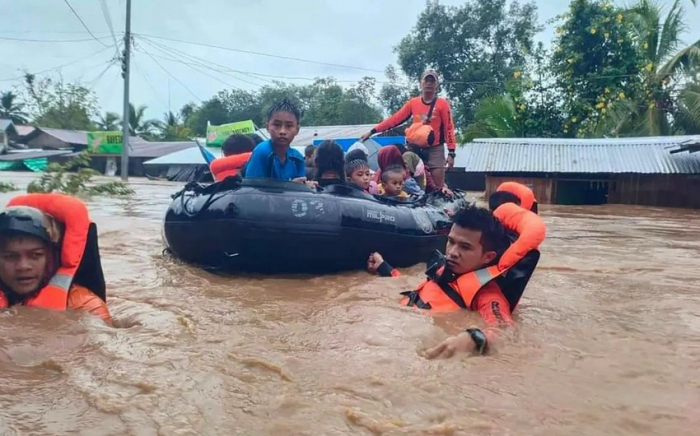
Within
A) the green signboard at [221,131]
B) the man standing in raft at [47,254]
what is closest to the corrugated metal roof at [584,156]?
the green signboard at [221,131]

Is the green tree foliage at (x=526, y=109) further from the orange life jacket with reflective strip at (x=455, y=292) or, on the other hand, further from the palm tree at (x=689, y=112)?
the orange life jacket with reflective strip at (x=455, y=292)

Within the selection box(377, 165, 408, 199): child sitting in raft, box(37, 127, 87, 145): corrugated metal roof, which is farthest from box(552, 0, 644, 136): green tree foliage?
box(37, 127, 87, 145): corrugated metal roof

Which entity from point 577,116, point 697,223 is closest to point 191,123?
point 577,116

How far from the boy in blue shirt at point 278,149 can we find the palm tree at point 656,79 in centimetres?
1710

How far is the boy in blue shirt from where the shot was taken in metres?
5.04

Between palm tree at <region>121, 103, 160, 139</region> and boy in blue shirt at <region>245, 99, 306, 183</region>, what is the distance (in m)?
41.9

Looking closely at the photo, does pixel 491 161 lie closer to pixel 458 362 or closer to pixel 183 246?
pixel 183 246

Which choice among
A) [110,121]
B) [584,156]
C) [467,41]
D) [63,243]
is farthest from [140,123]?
[63,243]

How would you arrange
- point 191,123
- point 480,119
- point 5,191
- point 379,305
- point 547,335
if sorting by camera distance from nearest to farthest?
point 547,335 → point 379,305 → point 5,191 → point 480,119 → point 191,123

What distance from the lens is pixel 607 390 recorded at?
263 centimetres

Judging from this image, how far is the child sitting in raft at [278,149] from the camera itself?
16.5 feet

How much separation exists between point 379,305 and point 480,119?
66.0ft

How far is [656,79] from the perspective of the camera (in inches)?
754

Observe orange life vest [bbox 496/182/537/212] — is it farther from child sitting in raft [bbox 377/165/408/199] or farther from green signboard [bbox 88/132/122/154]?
green signboard [bbox 88/132/122/154]
